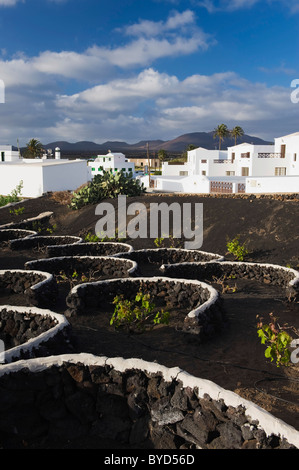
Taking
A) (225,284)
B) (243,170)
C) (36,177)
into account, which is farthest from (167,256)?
(243,170)

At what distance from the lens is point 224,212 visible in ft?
63.8

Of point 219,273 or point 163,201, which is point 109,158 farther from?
point 219,273

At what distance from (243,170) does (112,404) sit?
42640 millimetres

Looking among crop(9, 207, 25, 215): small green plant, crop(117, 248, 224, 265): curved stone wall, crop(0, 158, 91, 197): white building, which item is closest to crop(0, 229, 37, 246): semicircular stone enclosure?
crop(9, 207, 25, 215): small green plant

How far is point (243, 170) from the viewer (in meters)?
46.2

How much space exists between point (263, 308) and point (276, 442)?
583 cm

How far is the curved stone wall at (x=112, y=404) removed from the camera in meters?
5.14

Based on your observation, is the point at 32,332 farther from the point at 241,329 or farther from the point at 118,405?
the point at 241,329

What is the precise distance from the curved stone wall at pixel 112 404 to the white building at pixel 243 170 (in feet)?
92.8

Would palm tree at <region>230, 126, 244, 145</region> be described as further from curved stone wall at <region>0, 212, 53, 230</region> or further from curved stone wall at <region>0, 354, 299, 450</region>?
curved stone wall at <region>0, 354, 299, 450</region>

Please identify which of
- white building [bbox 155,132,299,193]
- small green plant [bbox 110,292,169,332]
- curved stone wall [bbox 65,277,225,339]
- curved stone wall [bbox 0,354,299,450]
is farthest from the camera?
white building [bbox 155,132,299,193]

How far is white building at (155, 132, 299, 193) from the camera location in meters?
32.6

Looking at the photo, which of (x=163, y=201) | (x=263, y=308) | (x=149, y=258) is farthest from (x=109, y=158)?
(x=263, y=308)

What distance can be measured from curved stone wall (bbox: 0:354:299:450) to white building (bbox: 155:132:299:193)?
1113 inches
